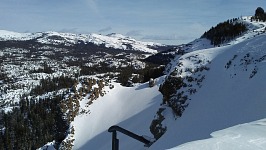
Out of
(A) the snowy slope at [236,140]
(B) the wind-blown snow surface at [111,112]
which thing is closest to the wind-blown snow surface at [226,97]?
(A) the snowy slope at [236,140]

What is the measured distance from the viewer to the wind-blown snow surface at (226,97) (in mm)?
21906

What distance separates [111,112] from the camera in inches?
3425

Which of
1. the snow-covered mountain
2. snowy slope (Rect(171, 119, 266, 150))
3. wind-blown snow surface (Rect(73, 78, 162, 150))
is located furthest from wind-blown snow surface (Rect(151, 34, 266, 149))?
wind-blown snow surface (Rect(73, 78, 162, 150))

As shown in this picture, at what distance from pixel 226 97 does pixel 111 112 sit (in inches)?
2484

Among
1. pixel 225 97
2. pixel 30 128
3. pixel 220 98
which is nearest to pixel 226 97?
pixel 225 97

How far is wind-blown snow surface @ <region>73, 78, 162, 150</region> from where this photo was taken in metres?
73.4

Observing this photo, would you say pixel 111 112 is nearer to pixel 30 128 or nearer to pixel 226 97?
pixel 226 97

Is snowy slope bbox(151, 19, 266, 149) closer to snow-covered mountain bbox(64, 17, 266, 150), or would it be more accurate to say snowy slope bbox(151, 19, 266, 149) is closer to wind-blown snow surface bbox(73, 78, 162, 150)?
snow-covered mountain bbox(64, 17, 266, 150)

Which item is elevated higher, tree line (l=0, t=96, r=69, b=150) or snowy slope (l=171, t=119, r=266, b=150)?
snowy slope (l=171, t=119, r=266, b=150)

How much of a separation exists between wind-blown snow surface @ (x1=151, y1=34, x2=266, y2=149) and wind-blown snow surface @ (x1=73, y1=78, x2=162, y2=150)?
35116mm

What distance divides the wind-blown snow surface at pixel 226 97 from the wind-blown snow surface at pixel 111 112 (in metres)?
35.1

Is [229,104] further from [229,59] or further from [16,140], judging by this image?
[16,140]

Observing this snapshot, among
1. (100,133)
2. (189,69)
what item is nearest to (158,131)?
(189,69)

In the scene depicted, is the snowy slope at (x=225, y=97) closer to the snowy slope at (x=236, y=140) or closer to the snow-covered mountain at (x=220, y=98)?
the snow-covered mountain at (x=220, y=98)
